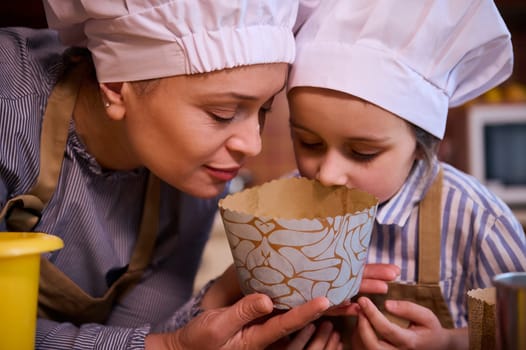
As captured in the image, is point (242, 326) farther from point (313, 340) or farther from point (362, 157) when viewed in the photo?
point (362, 157)

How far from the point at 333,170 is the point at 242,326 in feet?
1.01

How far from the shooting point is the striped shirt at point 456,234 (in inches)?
46.0

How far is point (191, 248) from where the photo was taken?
1.49 m

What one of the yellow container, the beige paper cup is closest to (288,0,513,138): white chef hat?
the beige paper cup

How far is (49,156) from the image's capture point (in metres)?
1.13

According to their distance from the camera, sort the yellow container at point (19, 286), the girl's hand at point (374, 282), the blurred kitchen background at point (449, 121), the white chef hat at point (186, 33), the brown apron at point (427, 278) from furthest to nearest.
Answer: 1. the blurred kitchen background at point (449, 121)
2. the brown apron at point (427, 278)
3. the girl's hand at point (374, 282)
4. the white chef hat at point (186, 33)
5. the yellow container at point (19, 286)

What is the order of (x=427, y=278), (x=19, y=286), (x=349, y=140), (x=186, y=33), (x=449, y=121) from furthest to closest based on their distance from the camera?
(x=449, y=121), (x=427, y=278), (x=349, y=140), (x=186, y=33), (x=19, y=286)

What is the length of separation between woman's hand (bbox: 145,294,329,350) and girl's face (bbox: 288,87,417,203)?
268mm

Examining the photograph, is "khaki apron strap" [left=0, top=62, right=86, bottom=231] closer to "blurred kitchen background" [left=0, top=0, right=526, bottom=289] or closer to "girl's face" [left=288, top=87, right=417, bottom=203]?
"girl's face" [left=288, top=87, right=417, bottom=203]

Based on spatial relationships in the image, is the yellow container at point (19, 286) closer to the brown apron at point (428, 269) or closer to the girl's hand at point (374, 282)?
the girl's hand at point (374, 282)

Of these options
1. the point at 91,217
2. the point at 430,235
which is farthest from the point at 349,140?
the point at 91,217

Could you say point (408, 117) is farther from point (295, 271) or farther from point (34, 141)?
point (34, 141)

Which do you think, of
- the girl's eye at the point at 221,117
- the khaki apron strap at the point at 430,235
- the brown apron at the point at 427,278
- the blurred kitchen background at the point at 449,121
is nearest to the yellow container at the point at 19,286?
the girl's eye at the point at 221,117

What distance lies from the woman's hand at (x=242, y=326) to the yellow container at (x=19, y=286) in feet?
0.88
